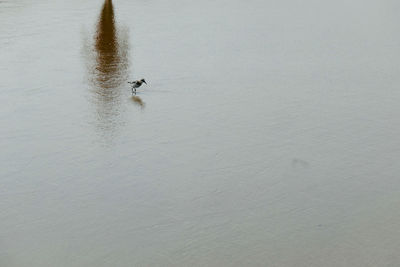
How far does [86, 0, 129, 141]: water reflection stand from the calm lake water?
39 millimetres

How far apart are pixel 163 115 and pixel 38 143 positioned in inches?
75.9

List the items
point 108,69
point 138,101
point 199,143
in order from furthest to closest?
point 108,69 < point 138,101 < point 199,143

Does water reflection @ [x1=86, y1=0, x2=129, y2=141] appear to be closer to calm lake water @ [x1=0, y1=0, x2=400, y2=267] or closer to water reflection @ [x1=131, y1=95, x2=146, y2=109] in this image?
calm lake water @ [x1=0, y1=0, x2=400, y2=267]

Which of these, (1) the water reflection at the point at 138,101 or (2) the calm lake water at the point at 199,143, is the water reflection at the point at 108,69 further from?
(1) the water reflection at the point at 138,101

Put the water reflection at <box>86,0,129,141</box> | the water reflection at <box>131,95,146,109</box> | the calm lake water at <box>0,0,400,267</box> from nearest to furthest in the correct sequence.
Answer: the calm lake water at <box>0,0,400,267</box>
the water reflection at <box>86,0,129,141</box>
the water reflection at <box>131,95,146,109</box>

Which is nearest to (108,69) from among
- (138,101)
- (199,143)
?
(138,101)

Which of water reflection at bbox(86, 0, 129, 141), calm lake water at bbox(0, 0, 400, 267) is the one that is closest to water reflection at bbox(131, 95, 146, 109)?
calm lake water at bbox(0, 0, 400, 267)

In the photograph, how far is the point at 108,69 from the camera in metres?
11.7

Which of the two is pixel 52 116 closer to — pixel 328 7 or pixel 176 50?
pixel 176 50

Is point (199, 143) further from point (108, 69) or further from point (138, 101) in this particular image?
point (108, 69)

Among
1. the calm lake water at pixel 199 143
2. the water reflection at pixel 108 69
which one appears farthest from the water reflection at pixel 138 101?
the water reflection at pixel 108 69

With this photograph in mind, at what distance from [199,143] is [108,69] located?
3.69 metres

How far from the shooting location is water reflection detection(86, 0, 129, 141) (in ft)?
31.4

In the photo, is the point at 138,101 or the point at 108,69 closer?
the point at 138,101
